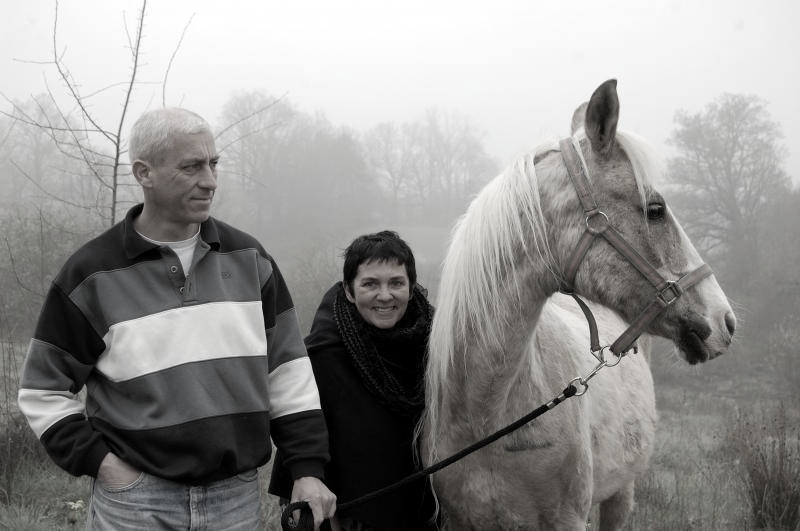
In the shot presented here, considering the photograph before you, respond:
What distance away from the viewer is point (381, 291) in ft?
7.66

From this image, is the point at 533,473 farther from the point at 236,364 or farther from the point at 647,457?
the point at 647,457

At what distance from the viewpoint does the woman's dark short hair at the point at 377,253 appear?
2.37 meters

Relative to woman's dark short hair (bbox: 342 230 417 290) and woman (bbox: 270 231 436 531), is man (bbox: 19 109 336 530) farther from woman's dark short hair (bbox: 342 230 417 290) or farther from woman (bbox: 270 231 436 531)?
woman's dark short hair (bbox: 342 230 417 290)

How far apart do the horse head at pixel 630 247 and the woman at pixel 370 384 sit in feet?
2.19

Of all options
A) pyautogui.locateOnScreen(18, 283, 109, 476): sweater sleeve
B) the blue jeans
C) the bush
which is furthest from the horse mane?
the bush

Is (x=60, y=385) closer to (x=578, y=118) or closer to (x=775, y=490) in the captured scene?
(x=578, y=118)

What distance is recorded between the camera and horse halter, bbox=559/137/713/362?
1926mm

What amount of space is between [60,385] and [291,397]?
2.19ft

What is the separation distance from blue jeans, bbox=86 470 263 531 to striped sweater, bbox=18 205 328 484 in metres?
0.05

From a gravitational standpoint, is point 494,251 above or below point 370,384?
above

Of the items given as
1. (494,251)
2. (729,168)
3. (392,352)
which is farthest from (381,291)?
(729,168)

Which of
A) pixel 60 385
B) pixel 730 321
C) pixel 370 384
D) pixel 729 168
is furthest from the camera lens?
pixel 729 168

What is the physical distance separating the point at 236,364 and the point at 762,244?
33.3 metres

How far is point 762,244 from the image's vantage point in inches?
1169
